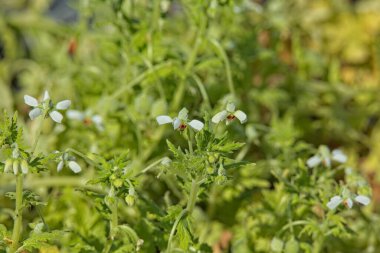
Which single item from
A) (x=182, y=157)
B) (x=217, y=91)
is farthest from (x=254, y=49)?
(x=182, y=157)

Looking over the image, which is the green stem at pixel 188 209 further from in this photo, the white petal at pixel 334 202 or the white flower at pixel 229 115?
the white petal at pixel 334 202

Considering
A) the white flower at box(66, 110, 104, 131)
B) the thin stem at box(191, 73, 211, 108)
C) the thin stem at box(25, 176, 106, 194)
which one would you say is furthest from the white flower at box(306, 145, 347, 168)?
the thin stem at box(25, 176, 106, 194)

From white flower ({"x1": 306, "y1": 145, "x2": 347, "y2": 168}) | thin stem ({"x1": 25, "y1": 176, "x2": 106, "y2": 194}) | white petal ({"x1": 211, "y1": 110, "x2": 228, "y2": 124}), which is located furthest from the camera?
thin stem ({"x1": 25, "y1": 176, "x2": 106, "y2": 194})

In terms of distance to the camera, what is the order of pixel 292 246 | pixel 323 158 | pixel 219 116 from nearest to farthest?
pixel 219 116
pixel 292 246
pixel 323 158

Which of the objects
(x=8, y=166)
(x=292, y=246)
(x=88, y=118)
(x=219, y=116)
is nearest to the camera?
(x=8, y=166)

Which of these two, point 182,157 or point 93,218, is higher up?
point 182,157

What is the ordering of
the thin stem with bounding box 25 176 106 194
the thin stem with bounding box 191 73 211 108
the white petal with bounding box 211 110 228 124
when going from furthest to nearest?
the thin stem with bounding box 25 176 106 194, the thin stem with bounding box 191 73 211 108, the white petal with bounding box 211 110 228 124

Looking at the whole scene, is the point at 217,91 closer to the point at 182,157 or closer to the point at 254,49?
the point at 254,49

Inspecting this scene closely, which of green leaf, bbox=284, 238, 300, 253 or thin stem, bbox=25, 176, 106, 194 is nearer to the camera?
green leaf, bbox=284, 238, 300, 253

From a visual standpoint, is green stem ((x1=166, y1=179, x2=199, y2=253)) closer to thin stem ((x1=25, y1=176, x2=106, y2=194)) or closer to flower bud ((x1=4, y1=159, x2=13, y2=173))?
flower bud ((x1=4, y1=159, x2=13, y2=173))

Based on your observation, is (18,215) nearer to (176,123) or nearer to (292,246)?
(176,123)

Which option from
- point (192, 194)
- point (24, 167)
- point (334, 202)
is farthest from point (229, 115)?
point (24, 167)
